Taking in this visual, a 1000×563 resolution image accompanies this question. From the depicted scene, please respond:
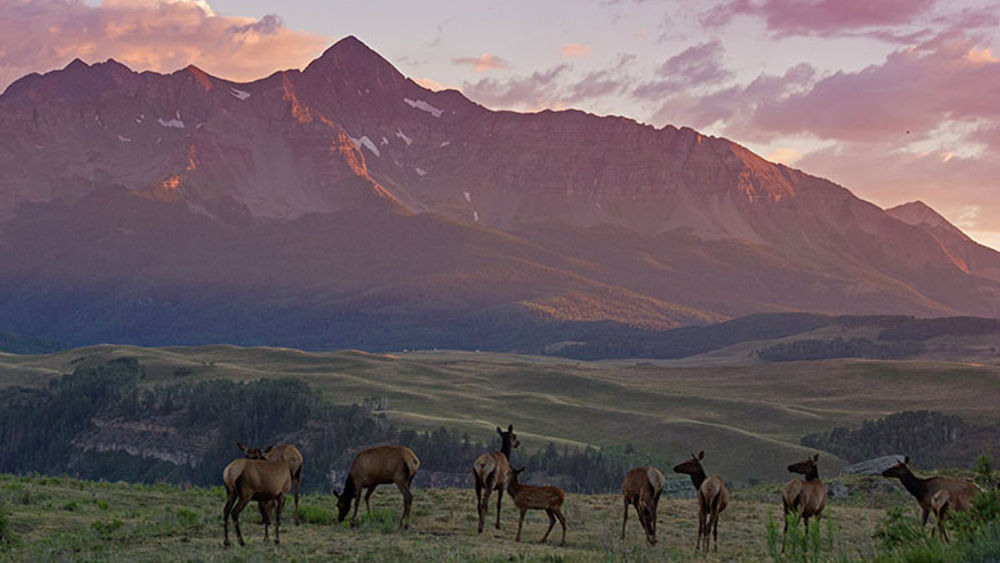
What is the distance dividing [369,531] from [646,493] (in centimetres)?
719

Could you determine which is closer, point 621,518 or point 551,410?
point 621,518

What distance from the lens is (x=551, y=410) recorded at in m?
166

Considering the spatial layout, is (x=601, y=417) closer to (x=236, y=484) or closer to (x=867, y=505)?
(x=867, y=505)

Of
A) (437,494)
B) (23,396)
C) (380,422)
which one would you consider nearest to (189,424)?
(380,422)

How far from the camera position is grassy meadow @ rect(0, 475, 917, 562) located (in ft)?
78.6

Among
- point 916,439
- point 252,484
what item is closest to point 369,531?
point 252,484

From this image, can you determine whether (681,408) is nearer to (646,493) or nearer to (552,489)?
(552,489)

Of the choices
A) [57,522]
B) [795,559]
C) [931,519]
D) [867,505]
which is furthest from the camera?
[867,505]

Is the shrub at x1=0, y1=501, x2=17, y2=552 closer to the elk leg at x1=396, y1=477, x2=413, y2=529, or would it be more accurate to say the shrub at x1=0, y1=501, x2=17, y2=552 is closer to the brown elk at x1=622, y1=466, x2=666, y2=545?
the elk leg at x1=396, y1=477, x2=413, y2=529

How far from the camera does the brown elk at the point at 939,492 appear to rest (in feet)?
84.9

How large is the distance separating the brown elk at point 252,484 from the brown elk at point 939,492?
14895mm

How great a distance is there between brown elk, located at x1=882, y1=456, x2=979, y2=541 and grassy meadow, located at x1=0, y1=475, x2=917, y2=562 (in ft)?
6.50

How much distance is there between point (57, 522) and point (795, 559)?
19.8 meters

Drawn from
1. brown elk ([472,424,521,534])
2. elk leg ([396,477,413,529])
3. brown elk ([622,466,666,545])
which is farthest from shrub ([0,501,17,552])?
brown elk ([622,466,666,545])
